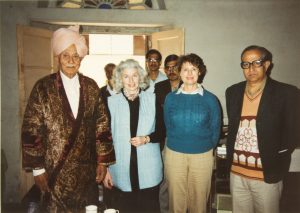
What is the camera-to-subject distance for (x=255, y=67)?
6.37 feet

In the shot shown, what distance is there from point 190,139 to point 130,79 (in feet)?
2.04

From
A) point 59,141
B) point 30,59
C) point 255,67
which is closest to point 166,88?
point 255,67

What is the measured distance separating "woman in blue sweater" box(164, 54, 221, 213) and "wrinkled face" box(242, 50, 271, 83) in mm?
366

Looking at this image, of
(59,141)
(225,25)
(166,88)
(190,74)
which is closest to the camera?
(59,141)

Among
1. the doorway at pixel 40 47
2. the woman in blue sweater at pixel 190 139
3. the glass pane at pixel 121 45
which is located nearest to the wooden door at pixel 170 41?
the doorway at pixel 40 47

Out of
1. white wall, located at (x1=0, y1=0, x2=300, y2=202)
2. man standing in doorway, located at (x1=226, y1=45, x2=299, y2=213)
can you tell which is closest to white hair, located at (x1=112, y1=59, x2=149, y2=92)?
man standing in doorway, located at (x1=226, y1=45, x2=299, y2=213)

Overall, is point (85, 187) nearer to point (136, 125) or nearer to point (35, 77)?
point (136, 125)

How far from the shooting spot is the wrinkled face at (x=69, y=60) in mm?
1926

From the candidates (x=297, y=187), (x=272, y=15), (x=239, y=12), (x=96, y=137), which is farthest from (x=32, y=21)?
(x=297, y=187)

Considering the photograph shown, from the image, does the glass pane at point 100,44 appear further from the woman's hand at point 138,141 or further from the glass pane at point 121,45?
the woman's hand at point 138,141

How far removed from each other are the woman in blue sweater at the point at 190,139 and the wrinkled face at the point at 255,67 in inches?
14.4

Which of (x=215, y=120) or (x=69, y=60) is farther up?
(x=69, y=60)

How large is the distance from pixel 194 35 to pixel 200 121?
6.67 feet

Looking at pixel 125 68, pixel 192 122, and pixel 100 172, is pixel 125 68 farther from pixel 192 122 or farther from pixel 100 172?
pixel 100 172
